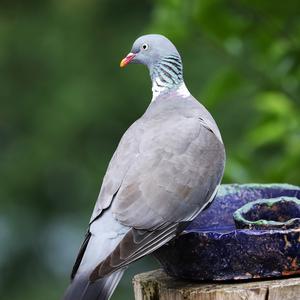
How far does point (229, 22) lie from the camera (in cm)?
493

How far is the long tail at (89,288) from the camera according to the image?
3553 millimetres

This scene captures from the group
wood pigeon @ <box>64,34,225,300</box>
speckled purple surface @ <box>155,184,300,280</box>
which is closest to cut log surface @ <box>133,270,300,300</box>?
speckled purple surface @ <box>155,184,300,280</box>

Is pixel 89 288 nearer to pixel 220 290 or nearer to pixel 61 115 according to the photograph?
pixel 220 290

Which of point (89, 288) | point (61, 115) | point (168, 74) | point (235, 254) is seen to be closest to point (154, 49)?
point (168, 74)

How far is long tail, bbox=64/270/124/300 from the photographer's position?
140 inches

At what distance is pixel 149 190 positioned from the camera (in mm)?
3877

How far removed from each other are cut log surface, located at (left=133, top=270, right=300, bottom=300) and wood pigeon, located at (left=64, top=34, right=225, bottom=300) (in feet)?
0.64

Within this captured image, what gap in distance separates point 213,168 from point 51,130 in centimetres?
613

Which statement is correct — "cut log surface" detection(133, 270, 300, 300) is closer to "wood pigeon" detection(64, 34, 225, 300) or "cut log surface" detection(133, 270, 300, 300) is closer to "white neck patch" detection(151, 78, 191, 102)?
"wood pigeon" detection(64, 34, 225, 300)

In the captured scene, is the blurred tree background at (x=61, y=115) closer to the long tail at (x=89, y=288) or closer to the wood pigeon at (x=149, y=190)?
the wood pigeon at (x=149, y=190)

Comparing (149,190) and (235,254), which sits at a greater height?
(149,190)

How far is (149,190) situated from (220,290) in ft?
1.75

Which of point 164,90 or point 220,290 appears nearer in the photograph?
point 220,290

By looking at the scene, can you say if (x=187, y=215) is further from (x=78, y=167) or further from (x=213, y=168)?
(x=78, y=167)
